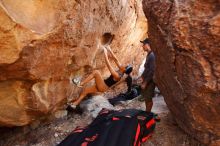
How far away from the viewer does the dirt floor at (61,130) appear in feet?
15.5

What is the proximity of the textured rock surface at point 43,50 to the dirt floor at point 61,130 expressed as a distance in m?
0.41

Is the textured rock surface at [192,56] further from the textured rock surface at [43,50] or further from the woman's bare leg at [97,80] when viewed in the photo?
the woman's bare leg at [97,80]

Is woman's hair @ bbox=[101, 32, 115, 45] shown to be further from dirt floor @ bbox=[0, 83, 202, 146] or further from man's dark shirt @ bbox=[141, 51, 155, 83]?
man's dark shirt @ bbox=[141, 51, 155, 83]

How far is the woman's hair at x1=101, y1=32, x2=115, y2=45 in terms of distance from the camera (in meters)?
7.04

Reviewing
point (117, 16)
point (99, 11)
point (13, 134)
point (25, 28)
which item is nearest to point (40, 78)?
point (25, 28)

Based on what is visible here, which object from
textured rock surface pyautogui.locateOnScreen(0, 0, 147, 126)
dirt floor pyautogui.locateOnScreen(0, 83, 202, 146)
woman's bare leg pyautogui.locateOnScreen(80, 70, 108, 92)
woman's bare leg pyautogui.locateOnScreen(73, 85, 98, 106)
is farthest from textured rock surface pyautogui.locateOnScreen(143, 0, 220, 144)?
woman's bare leg pyautogui.locateOnScreen(73, 85, 98, 106)

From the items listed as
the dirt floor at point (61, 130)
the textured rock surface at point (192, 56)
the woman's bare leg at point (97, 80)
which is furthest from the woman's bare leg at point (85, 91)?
the textured rock surface at point (192, 56)

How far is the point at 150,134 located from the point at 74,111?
2172 millimetres

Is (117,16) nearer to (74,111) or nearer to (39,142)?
(74,111)

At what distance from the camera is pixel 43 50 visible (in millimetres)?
4727

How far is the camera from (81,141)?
4.56m

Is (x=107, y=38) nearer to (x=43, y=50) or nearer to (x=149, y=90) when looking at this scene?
(x=149, y=90)

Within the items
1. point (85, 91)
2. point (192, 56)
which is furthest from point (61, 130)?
point (192, 56)

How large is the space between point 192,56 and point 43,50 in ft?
7.58
